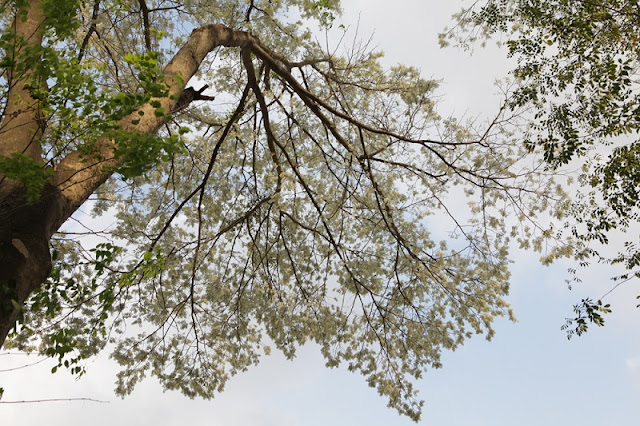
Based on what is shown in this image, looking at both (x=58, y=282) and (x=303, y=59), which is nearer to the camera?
(x=58, y=282)

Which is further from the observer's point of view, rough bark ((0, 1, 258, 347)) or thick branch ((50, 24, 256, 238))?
thick branch ((50, 24, 256, 238))

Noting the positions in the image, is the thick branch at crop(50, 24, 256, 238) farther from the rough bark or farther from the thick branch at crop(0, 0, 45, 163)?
the thick branch at crop(0, 0, 45, 163)

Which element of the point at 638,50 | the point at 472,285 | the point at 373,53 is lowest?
the point at 472,285

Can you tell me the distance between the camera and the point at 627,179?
5.66 meters

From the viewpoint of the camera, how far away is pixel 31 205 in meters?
3.41

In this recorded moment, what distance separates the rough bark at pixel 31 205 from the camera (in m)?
3.13

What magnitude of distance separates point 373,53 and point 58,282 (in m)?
5.62

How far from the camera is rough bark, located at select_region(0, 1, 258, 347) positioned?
10.3 feet

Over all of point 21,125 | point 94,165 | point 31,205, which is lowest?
point 31,205

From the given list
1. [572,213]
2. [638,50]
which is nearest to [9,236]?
[572,213]

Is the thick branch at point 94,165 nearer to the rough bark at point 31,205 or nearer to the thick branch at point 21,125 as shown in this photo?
the rough bark at point 31,205

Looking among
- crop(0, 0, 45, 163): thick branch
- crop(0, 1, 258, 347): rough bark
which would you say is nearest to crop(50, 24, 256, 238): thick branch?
crop(0, 1, 258, 347): rough bark

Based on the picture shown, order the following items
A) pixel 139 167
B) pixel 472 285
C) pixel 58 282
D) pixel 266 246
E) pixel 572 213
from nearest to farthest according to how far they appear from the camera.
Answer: pixel 139 167
pixel 58 282
pixel 572 213
pixel 472 285
pixel 266 246

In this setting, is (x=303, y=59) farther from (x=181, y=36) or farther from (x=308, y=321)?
(x=308, y=321)
